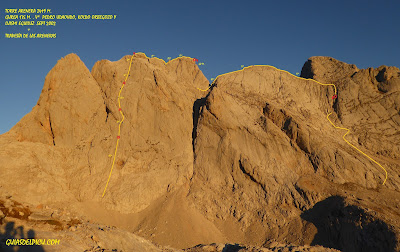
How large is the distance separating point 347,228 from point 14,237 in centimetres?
2113

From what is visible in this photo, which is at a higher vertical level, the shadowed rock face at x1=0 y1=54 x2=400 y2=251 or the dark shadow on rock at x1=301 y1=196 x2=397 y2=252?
the shadowed rock face at x1=0 y1=54 x2=400 y2=251

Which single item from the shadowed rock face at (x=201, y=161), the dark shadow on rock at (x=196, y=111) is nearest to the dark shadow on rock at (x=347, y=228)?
the shadowed rock face at (x=201, y=161)

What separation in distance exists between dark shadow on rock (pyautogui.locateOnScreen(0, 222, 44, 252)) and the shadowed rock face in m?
10.6

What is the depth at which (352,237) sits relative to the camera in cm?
2025

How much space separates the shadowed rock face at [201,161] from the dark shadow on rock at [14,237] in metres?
10.6

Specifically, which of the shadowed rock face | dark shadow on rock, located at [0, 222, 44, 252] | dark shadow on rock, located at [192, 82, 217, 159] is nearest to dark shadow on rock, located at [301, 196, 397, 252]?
the shadowed rock face

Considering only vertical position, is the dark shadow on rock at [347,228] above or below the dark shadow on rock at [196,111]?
below

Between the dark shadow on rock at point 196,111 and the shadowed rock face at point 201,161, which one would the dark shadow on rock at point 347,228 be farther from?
the dark shadow on rock at point 196,111

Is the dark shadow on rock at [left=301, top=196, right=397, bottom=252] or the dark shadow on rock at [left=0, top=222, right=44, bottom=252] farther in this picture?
the dark shadow on rock at [left=301, top=196, right=397, bottom=252]

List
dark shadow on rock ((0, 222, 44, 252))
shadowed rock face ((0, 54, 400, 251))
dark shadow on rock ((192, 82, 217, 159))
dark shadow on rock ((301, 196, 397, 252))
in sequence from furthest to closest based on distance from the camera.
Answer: dark shadow on rock ((192, 82, 217, 159)) < shadowed rock face ((0, 54, 400, 251)) < dark shadow on rock ((301, 196, 397, 252)) < dark shadow on rock ((0, 222, 44, 252))

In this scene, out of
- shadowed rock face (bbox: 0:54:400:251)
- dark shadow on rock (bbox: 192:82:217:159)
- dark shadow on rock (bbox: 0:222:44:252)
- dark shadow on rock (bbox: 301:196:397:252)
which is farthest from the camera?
dark shadow on rock (bbox: 192:82:217:159)

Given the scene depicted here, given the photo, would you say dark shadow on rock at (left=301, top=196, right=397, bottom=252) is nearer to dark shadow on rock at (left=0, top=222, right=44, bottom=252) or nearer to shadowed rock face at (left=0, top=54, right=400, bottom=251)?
shadowed rock face at (left=0, top=54, right=400, bottom=251)

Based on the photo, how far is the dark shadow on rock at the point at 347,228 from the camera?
1889 cm

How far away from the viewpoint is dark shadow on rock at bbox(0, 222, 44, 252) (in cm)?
972
